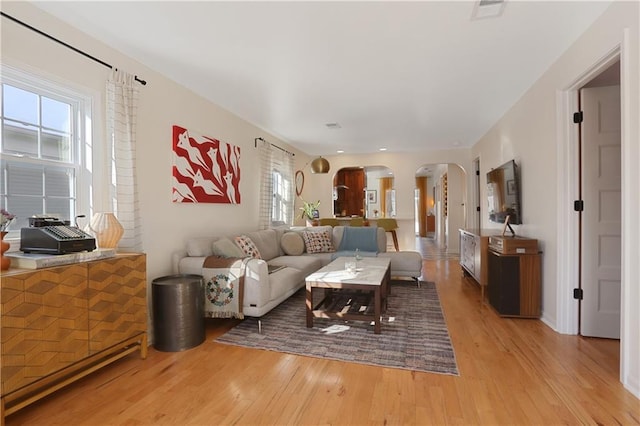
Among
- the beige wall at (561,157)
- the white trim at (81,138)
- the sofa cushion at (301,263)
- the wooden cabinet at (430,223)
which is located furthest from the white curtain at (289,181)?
the wooden cabinet at (430,223)

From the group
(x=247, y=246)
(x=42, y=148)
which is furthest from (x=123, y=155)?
(x=247, y=246)

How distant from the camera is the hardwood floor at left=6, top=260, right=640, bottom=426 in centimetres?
181

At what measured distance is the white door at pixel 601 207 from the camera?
280 cm

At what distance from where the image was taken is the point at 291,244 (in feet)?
16.9

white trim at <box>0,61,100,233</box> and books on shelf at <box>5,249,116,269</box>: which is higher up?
white trim at <box>0,61,100,233</box>

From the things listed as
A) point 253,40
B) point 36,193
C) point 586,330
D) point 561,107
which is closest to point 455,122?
point 561,107

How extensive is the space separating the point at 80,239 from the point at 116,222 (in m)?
0.39

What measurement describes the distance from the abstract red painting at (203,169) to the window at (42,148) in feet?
3.08

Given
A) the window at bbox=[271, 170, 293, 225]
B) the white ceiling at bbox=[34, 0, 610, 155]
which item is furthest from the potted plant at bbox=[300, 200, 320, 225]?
the white ceiling at bbox=[34, 0, 610, 155]

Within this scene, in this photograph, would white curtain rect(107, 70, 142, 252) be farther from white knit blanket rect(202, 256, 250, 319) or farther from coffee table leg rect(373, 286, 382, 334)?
coffee table leg rect(373, 286, 382, 334)

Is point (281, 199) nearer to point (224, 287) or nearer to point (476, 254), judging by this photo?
point (224, 287)

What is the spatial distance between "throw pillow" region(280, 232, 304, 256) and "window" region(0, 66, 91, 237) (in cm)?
294

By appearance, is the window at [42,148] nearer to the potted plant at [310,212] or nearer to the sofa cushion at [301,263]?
the sofa cushion at [301,263]

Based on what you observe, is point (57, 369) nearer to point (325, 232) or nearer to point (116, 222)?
point (116, 222)
